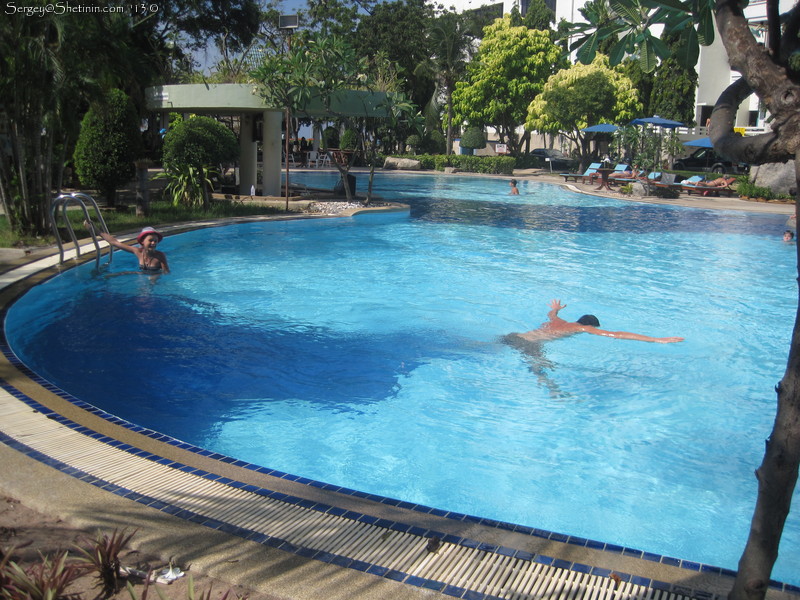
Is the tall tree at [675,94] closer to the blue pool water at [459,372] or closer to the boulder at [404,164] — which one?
the boulder at [404,164]

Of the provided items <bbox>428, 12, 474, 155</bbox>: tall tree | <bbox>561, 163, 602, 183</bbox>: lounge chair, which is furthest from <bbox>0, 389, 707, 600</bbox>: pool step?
<bbox>428, 12, 474, 155</bbox>: tall tree

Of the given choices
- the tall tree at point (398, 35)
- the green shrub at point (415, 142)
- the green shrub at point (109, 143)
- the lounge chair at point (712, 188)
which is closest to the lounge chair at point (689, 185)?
the lounge chair at point (712, 188)

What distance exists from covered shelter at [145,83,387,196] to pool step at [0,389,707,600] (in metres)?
15.6

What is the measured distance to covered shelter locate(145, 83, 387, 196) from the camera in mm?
18984

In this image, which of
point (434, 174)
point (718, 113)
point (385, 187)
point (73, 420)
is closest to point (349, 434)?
point (73, 420)

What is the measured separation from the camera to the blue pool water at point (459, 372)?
5988 mm

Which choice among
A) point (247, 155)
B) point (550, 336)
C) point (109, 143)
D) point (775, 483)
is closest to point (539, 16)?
point (247, 155)

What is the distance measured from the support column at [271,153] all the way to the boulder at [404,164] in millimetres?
21786

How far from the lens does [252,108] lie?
→ 1941 cm

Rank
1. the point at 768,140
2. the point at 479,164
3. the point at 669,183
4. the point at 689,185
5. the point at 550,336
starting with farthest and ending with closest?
the point at 479,164 < the point at 669,183 < the point at 689,185 < the point at 550,336 < the point at 768,140

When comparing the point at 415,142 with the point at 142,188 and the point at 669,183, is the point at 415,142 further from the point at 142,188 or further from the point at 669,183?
the point at 142,188

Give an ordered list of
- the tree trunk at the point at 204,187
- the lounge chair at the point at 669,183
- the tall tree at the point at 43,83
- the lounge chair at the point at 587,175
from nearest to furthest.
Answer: the tall tree at the point at 43,83 < the tree trunk at the point at 204,187 < the lounge chair at the point at 669,183 < the lounge chair at the point at 587,175

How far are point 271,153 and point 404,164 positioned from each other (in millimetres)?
22375

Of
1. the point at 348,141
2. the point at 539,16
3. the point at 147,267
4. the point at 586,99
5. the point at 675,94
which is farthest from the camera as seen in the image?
the point at 539,16
